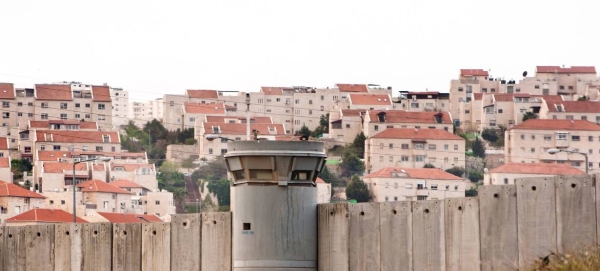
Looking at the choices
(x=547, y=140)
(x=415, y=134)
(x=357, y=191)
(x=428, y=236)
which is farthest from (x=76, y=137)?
Result: (x=428, y=236)

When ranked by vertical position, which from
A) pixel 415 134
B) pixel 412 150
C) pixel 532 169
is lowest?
pixel 532 169

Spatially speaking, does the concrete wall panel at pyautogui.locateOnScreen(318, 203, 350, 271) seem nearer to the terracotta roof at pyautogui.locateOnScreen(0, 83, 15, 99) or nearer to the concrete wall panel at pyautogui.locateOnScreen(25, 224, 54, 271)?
the concrete wall panel at pyautogui.locateOnScreen(25, 224, 54, 271)

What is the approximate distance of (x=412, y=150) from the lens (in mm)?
175375

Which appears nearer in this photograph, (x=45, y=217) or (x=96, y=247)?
(x=96, y=247)

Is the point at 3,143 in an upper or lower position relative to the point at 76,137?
lower

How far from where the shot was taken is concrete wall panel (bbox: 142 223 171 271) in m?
19.4

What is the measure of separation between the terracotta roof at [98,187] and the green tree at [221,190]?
25.2 ft

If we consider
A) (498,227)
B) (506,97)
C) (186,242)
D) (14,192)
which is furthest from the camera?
(506,97)

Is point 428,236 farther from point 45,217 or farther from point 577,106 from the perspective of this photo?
point 577,106

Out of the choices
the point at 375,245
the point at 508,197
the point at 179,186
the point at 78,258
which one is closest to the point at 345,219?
the point at 375,245

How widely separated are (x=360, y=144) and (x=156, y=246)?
16443cm

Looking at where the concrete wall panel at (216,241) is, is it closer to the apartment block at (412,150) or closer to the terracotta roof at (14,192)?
the terracotta roof at (14,192)

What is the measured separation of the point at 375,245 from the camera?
18.5 metres

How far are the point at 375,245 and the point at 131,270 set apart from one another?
288 cm
